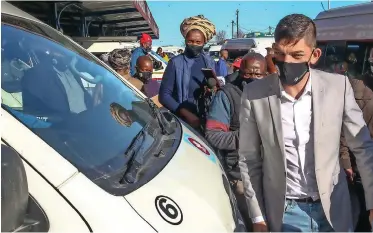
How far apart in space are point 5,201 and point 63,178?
26 centimetres

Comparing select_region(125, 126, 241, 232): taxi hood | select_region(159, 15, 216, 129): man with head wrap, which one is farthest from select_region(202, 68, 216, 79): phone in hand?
select_region(125, 126, 241, 232): taxi hood

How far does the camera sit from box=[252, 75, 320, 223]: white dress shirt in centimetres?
209

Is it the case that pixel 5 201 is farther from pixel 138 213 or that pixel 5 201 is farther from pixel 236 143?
pixel 236 143

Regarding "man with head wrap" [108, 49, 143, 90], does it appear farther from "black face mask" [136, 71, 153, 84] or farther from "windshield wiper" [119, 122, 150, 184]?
"windshield wiper" [119, 122, 150, 184]

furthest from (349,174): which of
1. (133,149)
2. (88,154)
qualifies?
(88,154)

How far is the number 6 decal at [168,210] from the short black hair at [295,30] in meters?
0.85

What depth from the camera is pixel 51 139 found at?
1.72m

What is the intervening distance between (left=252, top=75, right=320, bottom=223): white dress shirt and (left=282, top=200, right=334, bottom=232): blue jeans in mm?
53

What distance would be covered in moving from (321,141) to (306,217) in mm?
362

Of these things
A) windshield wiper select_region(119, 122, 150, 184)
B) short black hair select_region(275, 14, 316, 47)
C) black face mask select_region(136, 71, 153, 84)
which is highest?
short black hair select_region(275, 14, 316, 47)

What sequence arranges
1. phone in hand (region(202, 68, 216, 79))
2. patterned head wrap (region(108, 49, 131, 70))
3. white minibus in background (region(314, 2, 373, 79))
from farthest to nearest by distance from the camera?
white minibus in background (region(314, 2, 373, 79))
patterned head wrap (region(108, 49, 131, 70))
phone in hand (region(202, 68, 216, 79))

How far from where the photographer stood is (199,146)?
2.49 m

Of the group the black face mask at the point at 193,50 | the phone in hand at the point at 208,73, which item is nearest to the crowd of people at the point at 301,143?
the phone in hand at the point at 208,73

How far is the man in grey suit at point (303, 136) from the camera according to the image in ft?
6.73
